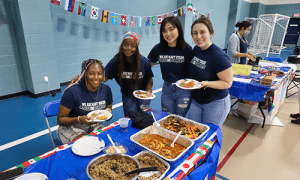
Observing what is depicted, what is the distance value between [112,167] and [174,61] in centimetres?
148

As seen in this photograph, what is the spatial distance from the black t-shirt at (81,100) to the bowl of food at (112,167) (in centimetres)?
84

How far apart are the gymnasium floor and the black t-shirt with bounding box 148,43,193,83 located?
1.40 meters

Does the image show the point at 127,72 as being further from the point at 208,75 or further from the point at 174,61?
the point at 208,75

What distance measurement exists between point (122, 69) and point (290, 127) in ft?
11.3

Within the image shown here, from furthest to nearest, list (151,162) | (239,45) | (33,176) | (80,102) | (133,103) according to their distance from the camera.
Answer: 1. (239,45)
2. (133,103)
3. (80,102)
4. (151,162)
5. (33,176)

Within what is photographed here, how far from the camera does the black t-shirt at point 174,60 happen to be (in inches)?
87.2

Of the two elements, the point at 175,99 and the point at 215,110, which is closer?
the point at 215,110

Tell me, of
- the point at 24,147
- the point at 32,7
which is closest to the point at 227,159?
the point at 24,147

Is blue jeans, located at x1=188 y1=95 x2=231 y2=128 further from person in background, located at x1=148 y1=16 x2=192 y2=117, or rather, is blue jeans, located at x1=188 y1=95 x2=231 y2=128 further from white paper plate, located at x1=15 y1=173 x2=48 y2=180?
white paper plate, located at x1=15 y1=173 x2=48 y2=180

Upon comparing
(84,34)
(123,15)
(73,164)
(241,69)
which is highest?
(123,15)

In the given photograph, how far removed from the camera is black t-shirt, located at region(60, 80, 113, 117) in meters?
1.82

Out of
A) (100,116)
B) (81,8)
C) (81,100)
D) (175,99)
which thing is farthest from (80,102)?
(81,8)

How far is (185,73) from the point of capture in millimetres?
2350

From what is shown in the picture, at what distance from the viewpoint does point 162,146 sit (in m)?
1.43
